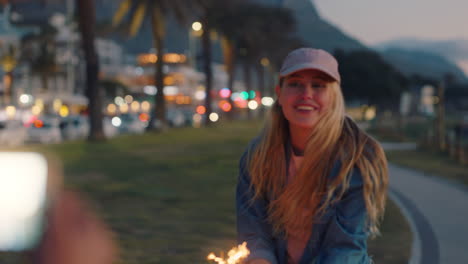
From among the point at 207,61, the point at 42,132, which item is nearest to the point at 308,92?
the point at 42,132

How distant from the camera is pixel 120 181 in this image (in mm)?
13586

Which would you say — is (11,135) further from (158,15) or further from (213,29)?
(213,29)

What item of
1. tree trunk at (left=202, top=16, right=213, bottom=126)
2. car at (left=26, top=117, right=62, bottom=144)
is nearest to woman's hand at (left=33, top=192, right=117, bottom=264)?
car at (left=26, top=117, right=62, bottom=144)

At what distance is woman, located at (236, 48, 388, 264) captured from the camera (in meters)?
2.55

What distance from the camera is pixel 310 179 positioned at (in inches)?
103

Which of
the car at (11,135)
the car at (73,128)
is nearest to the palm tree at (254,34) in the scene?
the car at (73,128)

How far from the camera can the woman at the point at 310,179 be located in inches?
100

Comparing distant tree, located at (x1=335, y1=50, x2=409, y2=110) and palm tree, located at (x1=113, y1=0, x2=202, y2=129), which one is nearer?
palm tree, located at (x1=113, y1=0, x2=202, y2=129)

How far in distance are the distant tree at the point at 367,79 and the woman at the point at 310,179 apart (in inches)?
2765

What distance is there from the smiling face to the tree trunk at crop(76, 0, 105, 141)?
23.1m

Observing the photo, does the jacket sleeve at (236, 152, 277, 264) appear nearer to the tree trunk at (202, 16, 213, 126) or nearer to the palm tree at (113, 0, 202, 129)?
the palm tree at (113, 0, 202, 129)

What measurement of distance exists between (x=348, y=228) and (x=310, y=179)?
25 cm

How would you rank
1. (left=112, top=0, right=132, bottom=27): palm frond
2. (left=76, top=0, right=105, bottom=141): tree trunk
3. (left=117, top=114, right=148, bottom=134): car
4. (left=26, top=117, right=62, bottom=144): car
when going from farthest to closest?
(left=117, top=114, right=148, bottom=134): car → (left=112, top=0, right=132, bottom=27): palm frond → (left=26, top=117, right=62, bottom=144): car → (left=76, top=0, right=105, bottom=141): tree trunk

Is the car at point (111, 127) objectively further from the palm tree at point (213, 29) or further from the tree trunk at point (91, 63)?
the tree trunk at point (91, 63)
